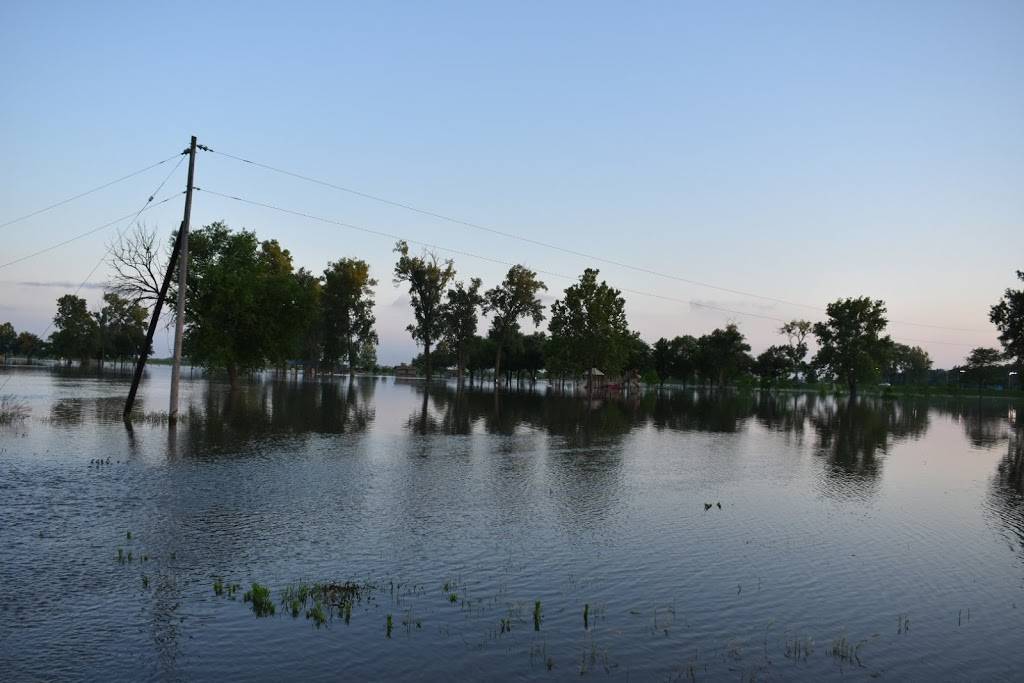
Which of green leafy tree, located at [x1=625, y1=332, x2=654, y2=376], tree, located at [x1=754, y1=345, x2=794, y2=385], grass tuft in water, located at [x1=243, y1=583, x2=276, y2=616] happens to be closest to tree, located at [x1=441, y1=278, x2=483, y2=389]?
green leafy tree, located at [x1=625, y1=332, x2=654, y2=376]

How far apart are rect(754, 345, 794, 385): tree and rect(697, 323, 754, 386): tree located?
785 cm

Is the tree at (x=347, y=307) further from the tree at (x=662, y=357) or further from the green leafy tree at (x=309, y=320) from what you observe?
the tree at (x=662, y=357)

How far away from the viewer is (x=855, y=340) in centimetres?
14325

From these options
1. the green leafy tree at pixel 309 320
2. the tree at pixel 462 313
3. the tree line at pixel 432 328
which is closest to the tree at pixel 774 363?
the tree line at pixel 432 328

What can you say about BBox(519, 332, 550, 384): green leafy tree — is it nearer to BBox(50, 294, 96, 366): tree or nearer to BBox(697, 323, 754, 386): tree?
BBox(697, 323, 754, 386): tree

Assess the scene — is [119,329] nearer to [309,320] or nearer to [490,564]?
[309,320]

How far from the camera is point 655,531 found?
16.6m

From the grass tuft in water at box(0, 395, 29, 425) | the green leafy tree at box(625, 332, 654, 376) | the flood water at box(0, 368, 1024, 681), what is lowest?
the flood water at box(0, 368, 1024, 681)

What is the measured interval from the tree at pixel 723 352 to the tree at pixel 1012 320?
281ft

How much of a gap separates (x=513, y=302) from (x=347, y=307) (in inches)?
1323

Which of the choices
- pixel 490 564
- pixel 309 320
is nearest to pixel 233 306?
pixel 309 320

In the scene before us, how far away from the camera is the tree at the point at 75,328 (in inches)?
7018

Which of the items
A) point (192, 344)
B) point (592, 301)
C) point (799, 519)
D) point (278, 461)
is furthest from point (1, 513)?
point (592, 301)

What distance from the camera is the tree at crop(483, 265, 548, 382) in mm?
135375
